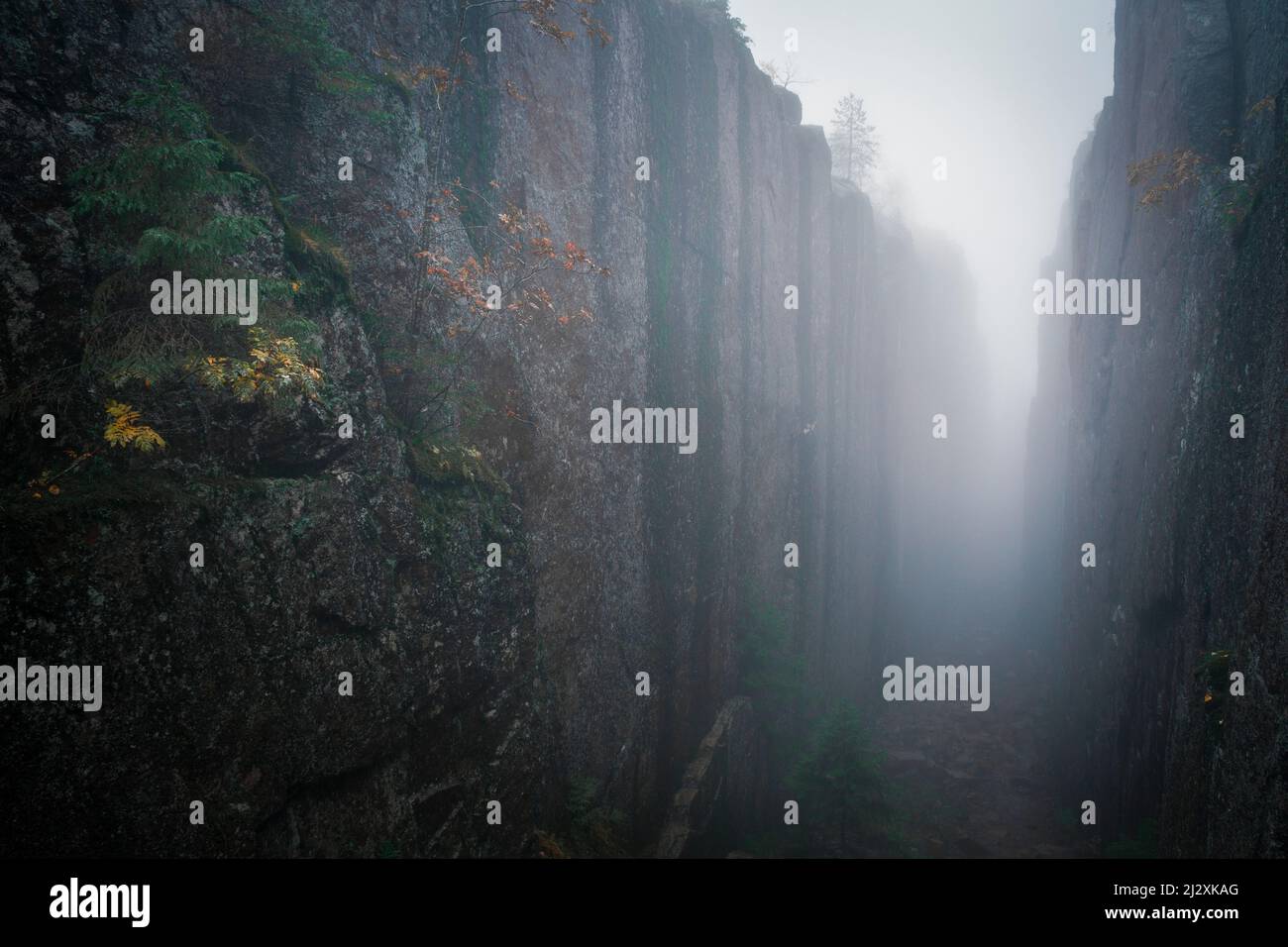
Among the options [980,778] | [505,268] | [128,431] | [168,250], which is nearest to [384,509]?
[128,431]

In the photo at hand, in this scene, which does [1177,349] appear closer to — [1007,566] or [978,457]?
[1007,566]

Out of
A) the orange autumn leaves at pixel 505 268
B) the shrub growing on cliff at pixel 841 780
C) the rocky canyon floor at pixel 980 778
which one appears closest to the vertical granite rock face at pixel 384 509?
the orange autumn leaves at pixel 505 268

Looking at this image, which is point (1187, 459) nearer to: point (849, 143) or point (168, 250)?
point (168, 250)

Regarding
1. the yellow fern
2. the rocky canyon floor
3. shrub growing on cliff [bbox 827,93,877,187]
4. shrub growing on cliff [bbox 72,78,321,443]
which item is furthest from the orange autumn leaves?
shrub growing on cliff [bbox 827,93,877,187]

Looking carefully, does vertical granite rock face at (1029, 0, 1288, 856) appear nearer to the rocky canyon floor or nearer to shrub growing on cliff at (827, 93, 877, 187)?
the rocky canyon floor
